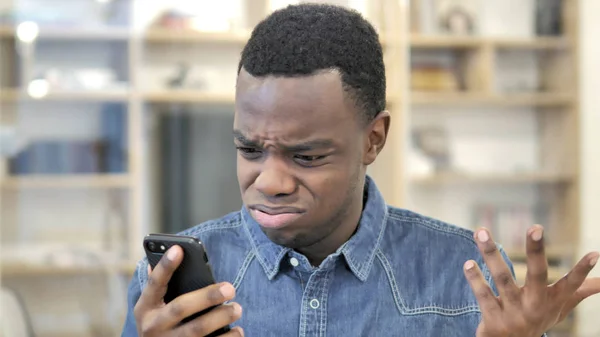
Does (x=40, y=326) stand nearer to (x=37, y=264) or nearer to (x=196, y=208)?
(x=37, y=264)

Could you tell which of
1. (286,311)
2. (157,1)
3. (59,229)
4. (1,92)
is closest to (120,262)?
(59,229)

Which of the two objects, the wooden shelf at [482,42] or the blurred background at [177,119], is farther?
the wooden shelf at [482,42]

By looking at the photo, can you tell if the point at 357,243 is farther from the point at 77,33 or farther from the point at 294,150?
the point at 77,33

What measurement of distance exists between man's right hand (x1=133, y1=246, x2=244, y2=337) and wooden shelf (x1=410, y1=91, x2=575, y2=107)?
2448 millimetres

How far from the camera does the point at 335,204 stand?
3.02ft

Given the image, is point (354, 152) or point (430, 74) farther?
point (430, 74)

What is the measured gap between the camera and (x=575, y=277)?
81 cm

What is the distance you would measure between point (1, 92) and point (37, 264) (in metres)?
0.68

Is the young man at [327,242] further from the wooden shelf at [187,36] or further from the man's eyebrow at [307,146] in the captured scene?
the wooden shelf at [187,36]

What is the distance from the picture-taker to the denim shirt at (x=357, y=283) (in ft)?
3.12

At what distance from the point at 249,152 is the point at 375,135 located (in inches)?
6.5

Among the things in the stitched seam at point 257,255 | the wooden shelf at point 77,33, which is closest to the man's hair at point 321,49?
the stitched seam at point 257,255

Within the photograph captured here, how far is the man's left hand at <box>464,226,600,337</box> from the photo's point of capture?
31.7 inches

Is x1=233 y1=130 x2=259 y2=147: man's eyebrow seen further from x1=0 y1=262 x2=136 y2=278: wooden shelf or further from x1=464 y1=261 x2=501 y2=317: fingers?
x1=0 y1=262 x2=136 y2=278: wooden shelf
